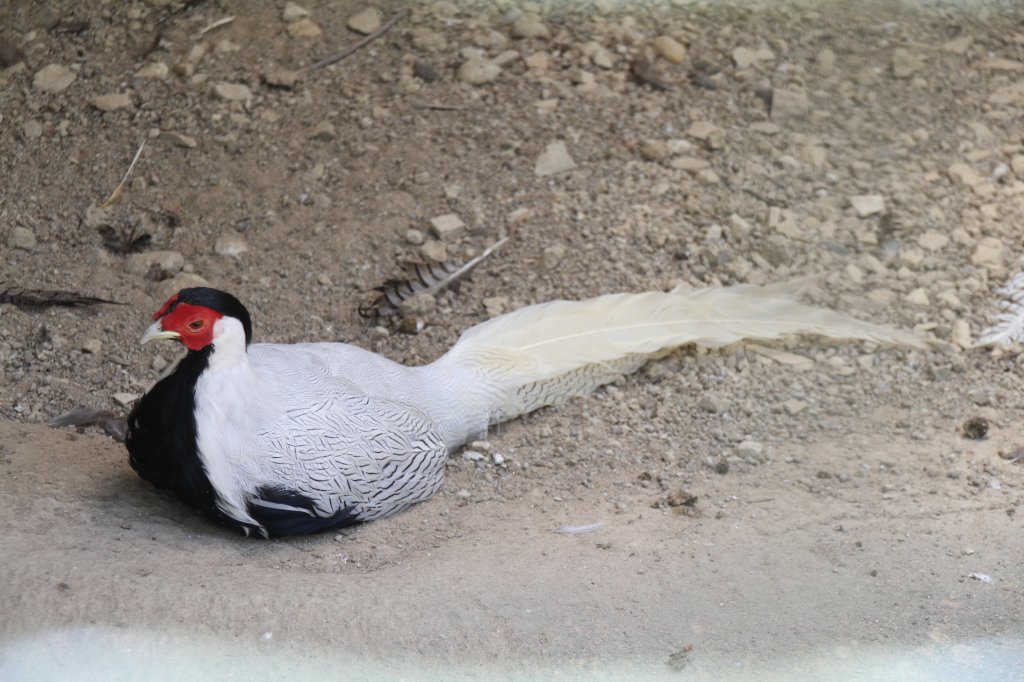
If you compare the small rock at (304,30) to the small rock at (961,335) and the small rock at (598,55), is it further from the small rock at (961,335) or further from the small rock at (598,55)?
the small rock at (961,335)

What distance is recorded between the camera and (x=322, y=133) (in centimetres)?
502

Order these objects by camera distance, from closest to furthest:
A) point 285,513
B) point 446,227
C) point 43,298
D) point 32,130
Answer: point 285,513
point 43,298
point 446,227
point 32,130

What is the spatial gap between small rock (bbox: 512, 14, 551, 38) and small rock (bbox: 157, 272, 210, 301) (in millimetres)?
2046

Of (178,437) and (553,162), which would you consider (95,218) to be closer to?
(178,437)

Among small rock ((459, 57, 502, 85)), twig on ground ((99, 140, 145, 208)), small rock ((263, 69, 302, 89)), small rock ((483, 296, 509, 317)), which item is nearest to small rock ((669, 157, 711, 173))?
small rock ((459, 57, 502, 85))

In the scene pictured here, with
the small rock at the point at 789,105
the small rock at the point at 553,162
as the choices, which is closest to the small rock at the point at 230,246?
the small rock at the point at 553,162

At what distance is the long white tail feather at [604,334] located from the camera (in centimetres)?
408

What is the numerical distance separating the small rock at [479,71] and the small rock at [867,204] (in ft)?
5.91

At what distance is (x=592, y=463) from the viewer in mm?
3922

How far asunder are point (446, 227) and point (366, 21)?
1355 mm

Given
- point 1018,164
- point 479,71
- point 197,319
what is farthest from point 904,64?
point 197,319

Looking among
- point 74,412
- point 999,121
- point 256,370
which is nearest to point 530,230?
point 256,370

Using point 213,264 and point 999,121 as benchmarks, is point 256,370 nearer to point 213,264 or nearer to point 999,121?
point 213,264

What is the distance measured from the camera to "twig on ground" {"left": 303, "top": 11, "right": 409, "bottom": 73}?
524cm
